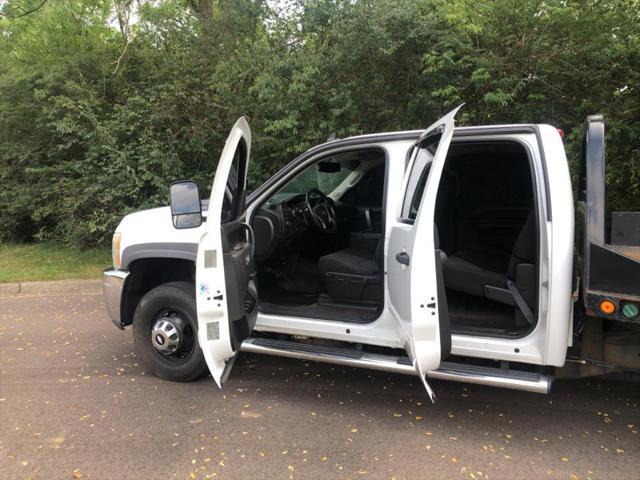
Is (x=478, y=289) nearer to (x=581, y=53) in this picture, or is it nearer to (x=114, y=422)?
(x=114, y=422)

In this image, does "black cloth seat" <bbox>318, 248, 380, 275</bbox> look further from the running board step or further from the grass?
the grass

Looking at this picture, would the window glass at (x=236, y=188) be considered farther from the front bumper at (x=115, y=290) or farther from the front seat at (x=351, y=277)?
the front bumper at (x=115, y=290)

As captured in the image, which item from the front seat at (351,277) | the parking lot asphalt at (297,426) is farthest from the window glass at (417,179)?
the parking lot asphalt at (297,426)

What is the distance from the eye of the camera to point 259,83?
26.8 ft

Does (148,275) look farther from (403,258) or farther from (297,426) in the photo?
(403,258)

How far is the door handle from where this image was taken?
2.88 metres

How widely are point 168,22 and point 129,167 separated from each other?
324 centimetres

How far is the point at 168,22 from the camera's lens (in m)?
10.2

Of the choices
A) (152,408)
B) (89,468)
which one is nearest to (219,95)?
(152,408)

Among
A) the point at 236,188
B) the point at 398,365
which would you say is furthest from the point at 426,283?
the point at 236,188

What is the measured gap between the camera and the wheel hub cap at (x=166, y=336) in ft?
12.9

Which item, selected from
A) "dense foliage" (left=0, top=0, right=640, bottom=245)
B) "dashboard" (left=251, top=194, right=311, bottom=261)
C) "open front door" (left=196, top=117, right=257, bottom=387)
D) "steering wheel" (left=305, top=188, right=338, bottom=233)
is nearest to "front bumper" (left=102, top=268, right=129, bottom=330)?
"dashboard" (left=251, top=194, right=311, bottom=261)

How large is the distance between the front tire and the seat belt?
89.9 inches

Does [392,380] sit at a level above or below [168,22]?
below
